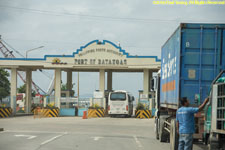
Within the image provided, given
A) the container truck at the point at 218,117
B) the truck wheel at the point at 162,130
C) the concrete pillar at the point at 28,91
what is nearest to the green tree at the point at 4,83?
the concrete pillar at the point at 28,91

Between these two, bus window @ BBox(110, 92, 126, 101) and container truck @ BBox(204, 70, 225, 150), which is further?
bus window @ BBox(110, 92, 126, 101)

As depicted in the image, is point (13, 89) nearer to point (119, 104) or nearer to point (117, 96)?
point (117, 96)

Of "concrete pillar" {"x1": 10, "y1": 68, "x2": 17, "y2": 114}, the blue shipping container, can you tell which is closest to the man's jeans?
the blue shipping container

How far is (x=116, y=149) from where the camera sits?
41.9 feet

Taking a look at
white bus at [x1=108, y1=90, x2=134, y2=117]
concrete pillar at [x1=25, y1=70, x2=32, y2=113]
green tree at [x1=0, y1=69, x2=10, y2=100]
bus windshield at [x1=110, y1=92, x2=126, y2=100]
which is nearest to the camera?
white bus at [x1=108, y1=90, x2=134, y2=117]

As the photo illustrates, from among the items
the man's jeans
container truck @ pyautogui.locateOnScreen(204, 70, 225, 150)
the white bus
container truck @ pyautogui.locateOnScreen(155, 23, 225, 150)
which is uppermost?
container truck @ pyautogui.locateOnScreen(155, 23, 225, 150)

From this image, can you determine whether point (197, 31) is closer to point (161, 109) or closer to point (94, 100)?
point (161, 109)

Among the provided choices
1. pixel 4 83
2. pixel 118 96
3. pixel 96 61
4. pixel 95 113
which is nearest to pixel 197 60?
pixel 118 96

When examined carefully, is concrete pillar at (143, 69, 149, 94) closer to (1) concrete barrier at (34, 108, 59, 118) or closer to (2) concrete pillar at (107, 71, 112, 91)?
(1) concrete barrier at (34, 108, 59, 118)

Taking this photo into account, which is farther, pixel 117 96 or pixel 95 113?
pixel 95 113

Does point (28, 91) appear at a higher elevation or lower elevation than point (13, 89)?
lower

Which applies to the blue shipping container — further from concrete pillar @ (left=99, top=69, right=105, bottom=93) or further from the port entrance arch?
concrete pillar @ (left=99, top=69, right=105, bottom=93)

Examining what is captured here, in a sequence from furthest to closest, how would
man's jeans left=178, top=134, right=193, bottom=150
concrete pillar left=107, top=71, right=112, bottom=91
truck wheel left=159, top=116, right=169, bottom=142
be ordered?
concrete pillar left=107, top=71, right=112, bottom=91 < truck wheel left=159, top=116, right=169, bottom=142 < man's jeans left=178, top=134, right=193, bottom=150

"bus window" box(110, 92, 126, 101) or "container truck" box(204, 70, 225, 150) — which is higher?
"container truck" box(204, 70, 225, 150)
